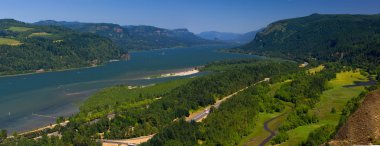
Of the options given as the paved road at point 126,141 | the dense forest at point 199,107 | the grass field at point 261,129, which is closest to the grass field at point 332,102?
the dense forest at point 199,107

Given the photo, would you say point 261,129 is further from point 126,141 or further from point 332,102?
point 332,102

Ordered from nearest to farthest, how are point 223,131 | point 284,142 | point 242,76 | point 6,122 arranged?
point 284,142
point 223,131
point 6,122
point 242,76

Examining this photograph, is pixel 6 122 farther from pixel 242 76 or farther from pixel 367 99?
pixel 367 99

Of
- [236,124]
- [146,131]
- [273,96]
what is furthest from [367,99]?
[273,96]

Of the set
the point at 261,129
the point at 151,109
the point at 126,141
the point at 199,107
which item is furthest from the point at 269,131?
the point at 151,109

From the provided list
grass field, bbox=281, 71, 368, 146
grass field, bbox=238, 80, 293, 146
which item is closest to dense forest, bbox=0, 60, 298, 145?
grass field, bbox=238, 80, 293, 146
